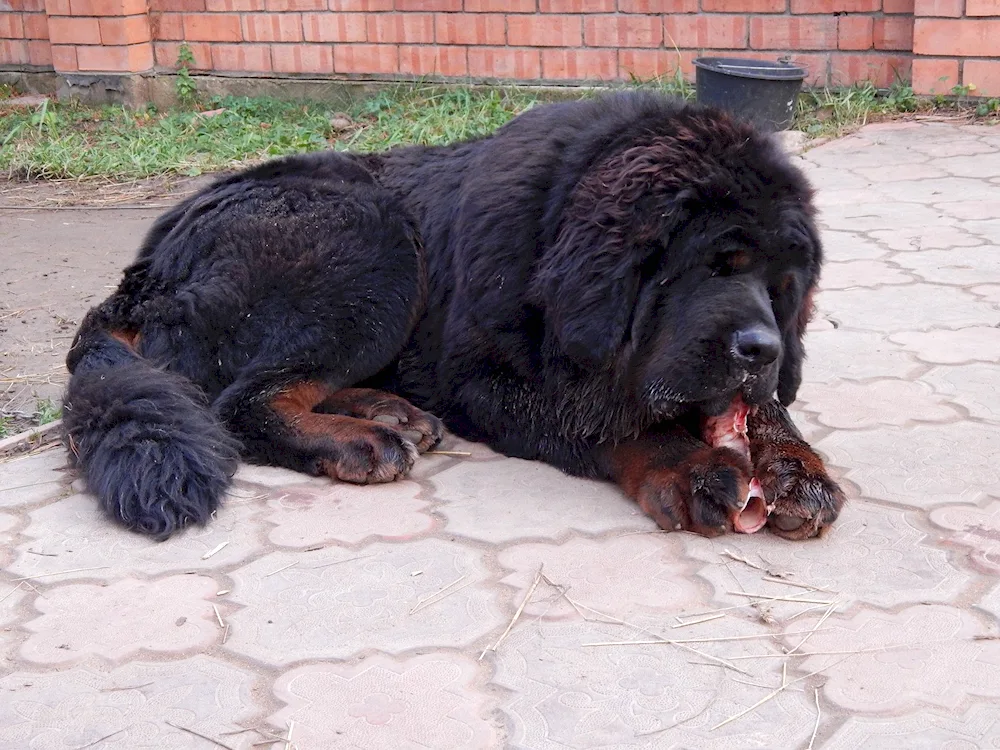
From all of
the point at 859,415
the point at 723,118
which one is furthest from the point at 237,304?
the point at 859,415

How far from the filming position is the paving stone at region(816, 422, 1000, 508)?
2.70m

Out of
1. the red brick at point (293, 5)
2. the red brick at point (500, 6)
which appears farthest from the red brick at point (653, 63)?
the red brick at point (293, 5)

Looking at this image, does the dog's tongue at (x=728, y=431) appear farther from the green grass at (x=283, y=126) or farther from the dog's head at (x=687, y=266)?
the green grass at (x=283, y=126)

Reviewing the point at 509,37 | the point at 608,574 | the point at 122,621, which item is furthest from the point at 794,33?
the point at 122,621

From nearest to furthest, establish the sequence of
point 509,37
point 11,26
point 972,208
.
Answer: point 972,208, point 509,37, point 11,26

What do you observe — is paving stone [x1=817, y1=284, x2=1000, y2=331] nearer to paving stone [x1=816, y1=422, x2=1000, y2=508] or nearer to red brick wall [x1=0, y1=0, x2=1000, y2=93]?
paving stone [x1=816, y1=422, x2=1000, y2=508]

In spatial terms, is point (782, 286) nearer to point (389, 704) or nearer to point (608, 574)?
point (608, 574)

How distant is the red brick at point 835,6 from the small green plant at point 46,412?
5273mm

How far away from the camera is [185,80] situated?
8383 mm

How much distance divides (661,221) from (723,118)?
42 cm

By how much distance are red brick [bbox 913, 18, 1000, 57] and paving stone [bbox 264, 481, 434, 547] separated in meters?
5.28

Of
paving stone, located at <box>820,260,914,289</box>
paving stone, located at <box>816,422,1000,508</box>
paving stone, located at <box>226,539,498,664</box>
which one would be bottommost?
paving stone, located at <box>226,539,498,664</box>

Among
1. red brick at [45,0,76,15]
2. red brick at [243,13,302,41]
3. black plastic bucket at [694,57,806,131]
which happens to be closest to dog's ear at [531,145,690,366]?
black plastic bucket at [694,57,806,131]

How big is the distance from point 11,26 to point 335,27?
282cm
